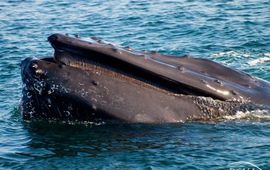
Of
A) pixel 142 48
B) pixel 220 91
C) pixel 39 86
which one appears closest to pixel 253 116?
pixel 220 91

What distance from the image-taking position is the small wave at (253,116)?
971cm

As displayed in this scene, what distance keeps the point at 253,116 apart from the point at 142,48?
9346mm

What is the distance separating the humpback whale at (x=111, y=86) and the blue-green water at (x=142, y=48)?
297 mm

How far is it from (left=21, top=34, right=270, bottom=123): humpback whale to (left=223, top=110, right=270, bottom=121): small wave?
0.35 meters

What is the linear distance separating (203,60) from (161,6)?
16484 mm

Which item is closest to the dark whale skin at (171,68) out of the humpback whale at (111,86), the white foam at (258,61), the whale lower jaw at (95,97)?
the humpback whale at (111,86)

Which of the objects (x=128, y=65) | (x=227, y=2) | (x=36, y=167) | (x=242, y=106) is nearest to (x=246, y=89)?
(x=242, y=106)

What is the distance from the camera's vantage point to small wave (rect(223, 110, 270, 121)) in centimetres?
971

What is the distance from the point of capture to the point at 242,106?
964 cm

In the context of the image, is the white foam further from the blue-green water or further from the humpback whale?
the humpback whale

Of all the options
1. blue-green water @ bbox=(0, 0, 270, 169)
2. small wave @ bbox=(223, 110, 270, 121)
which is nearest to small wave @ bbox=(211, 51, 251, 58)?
blue-green water @ bbox=(0, 0, 270, 169)

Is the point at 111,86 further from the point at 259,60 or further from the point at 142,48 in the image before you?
the point at 142,48

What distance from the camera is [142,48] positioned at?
744 inches

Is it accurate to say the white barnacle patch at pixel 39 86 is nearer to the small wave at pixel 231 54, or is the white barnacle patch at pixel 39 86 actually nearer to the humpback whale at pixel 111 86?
the humpback whale at pixel 111 86
